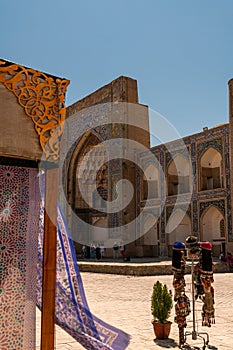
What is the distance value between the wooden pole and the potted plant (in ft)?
6.68

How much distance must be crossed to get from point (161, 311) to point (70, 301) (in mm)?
1766

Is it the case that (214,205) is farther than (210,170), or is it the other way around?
(210,170)

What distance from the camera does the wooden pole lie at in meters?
3.17

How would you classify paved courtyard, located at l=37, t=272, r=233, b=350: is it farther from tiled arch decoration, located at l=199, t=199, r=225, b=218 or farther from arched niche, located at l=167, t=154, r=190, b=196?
arched niche, located at l=167, t=154, r=190, b=196

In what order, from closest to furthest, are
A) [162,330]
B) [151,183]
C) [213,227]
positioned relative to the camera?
1. [162,330]
2. [213,227]
3. [151,183]

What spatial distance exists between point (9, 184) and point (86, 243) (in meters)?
21.3

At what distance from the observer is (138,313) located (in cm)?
655

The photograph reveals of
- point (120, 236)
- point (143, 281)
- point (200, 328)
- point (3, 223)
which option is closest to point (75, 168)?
point (120, 236)

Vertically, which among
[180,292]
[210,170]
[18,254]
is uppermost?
[210,170]

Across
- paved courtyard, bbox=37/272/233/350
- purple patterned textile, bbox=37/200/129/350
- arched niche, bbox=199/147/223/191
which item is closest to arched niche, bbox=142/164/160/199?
arched niche, bbox=199/147/223/191

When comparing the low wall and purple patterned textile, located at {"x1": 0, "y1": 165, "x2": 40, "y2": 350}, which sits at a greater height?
purple patterned textile, located at {"x1": 0, "y1": 165, "x2": 40, "y2": 350}

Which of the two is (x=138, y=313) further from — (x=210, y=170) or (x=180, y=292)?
(x=210, y=170)

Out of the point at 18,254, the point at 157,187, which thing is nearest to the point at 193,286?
the point at 18,254

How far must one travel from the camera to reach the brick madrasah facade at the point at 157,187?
58.8 feet
